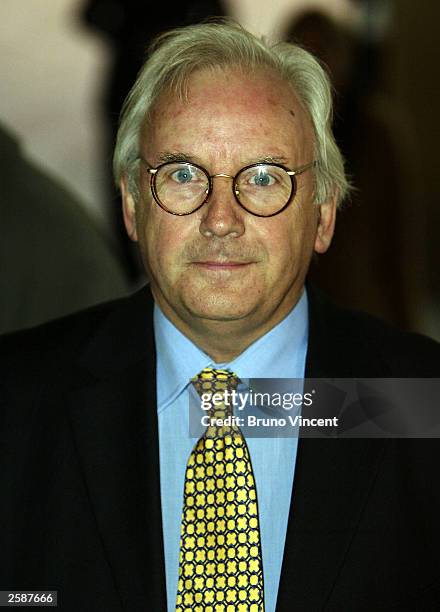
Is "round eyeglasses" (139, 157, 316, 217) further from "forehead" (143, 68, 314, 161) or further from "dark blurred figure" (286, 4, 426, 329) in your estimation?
"dark blurred figure" (286, 4, 426, 329)

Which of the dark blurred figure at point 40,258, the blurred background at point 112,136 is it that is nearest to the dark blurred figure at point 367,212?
the blurred background at point 112,136

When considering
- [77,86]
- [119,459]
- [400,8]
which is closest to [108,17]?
[77,86]

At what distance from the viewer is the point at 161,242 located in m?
2.23

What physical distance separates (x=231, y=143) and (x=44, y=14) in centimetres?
358

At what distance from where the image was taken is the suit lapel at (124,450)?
2055 mm

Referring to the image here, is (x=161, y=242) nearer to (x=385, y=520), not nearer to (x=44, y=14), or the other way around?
(x=385, y=520)

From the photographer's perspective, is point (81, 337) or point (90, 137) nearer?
point (81, 337)

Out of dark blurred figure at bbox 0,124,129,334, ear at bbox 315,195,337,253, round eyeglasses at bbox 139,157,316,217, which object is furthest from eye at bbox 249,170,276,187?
dark blurred figure at bbox 0,124,129,334

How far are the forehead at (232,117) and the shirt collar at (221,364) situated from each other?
1.14ft

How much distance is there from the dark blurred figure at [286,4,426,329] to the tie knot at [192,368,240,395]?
2030mm

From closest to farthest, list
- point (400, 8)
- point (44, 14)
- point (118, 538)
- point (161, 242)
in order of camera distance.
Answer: point (118, 538) < point (161, 242) < point (44, 14) < point (400, 8)

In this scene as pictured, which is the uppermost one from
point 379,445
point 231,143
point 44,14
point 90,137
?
point 44,14

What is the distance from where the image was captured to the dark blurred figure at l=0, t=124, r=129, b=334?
129 inches

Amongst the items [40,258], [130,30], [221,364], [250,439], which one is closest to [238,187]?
[221,364]
